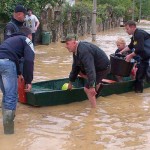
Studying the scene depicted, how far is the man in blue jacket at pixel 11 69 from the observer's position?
21.6ft

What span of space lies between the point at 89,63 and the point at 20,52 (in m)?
1.74

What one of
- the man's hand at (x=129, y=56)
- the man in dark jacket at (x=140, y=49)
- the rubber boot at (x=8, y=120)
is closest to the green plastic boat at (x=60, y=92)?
the man in dark jacket at (x=140, y=49)

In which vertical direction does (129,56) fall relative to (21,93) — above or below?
above

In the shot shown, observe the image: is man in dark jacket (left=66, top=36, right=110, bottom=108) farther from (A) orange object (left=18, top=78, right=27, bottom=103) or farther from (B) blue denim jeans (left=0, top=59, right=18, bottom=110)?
(B) blue denim jeans (left=0, top=59, right=18, bottom=110)

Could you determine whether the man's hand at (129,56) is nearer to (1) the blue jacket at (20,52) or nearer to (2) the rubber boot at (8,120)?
(1) the blue jacket at (20,52)

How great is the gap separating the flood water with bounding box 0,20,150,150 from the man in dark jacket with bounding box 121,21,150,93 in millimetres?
419

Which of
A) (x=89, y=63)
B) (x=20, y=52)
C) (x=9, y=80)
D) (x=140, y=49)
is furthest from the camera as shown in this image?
(x=140, y=49)

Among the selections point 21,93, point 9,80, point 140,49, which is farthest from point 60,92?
point 140,49

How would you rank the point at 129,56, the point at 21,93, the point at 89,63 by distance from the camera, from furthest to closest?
the point at 129,56 < the point at 21,93 < the point at 89,63

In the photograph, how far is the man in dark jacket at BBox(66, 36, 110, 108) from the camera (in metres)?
8.05

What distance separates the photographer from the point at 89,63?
806 cm

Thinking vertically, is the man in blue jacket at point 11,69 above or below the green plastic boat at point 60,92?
above

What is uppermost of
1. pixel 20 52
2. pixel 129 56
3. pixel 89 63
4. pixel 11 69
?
pixel 20 52

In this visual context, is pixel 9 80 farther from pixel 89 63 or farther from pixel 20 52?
pixel 89 63
